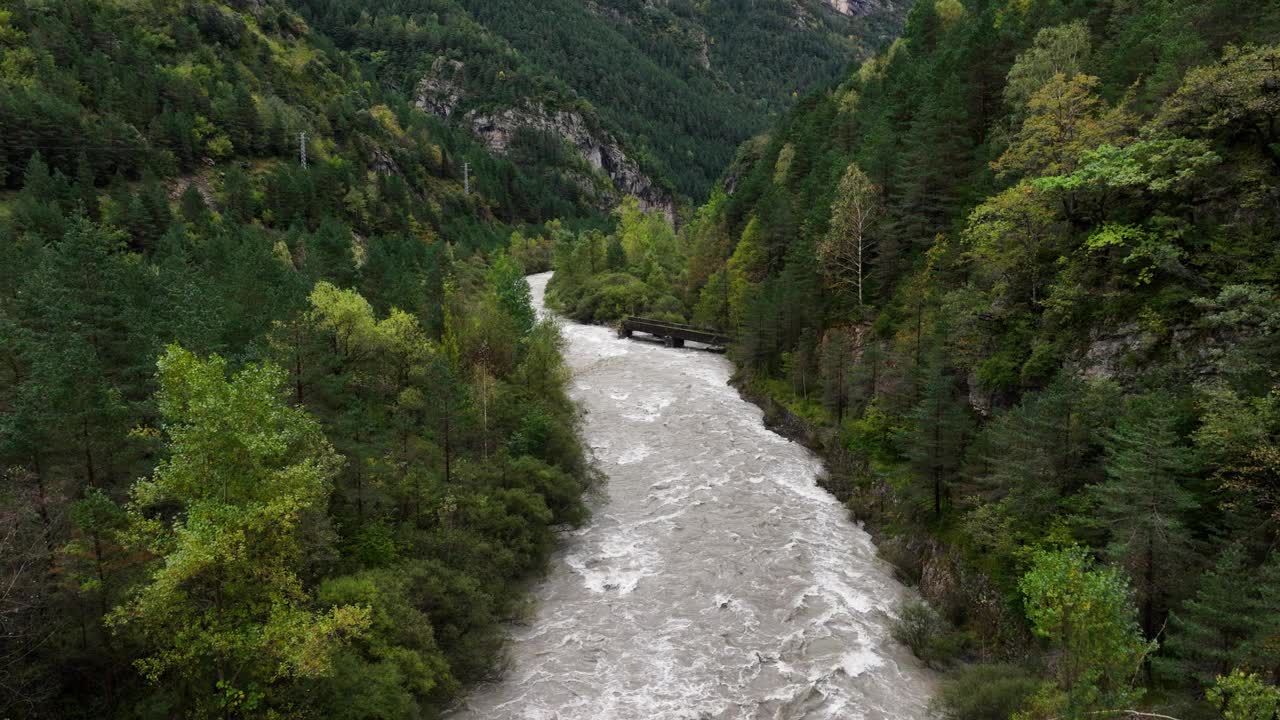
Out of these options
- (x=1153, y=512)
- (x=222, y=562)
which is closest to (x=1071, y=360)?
(x=1153, y=512)

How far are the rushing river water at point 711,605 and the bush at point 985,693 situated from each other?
4.36ft

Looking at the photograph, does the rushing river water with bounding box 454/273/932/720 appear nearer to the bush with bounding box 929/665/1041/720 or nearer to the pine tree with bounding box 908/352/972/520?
the bush with bounding box 929/665/1041/720

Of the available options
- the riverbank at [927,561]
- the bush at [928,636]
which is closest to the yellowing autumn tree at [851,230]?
the riverbank at [927,561]

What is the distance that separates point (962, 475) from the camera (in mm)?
28719

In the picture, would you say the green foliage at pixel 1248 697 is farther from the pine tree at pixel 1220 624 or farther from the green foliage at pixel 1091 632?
the pine tree at pixel 1220 624

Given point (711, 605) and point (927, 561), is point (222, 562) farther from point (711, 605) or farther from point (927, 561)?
point (927, 561)

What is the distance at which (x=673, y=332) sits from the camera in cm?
7619

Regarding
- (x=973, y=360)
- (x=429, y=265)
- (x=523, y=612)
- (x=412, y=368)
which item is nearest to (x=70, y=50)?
(x=429, y=265)

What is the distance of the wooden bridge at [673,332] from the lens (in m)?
73.2

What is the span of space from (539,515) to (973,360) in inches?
897

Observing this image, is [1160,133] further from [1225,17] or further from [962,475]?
[962,475]

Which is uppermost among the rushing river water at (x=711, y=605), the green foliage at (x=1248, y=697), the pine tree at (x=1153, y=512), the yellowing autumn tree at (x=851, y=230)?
the yellowing autumn tree at (x=851, y=230)

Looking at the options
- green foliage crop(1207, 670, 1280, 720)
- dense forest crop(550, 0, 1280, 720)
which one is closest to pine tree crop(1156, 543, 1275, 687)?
dense forest crop(550, 0, 1280, 720)

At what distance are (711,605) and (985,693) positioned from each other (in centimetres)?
1109
